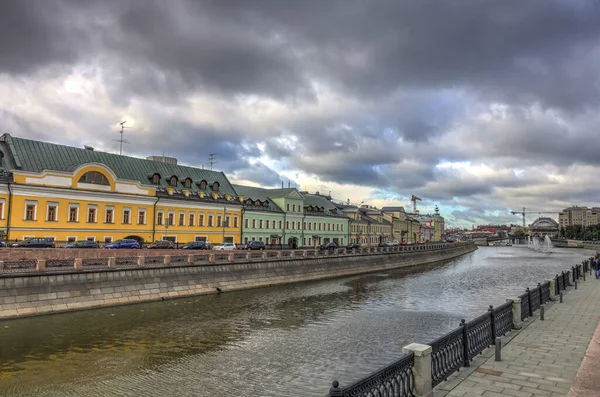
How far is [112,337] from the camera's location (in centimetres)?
2045

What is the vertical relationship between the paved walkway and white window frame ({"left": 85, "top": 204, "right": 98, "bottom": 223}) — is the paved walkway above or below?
below

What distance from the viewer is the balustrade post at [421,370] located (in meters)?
8.37

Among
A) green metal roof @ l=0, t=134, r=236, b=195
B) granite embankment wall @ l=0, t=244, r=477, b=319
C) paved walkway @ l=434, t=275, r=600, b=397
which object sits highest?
green metal roof @ l=0, t=134, r=236, b=195

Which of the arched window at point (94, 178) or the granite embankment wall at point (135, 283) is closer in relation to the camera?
the granite embankment wall at point (135, 283)

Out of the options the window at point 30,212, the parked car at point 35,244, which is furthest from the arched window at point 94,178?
the parked car at point 35,244

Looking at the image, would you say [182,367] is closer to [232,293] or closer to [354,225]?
[232,293]

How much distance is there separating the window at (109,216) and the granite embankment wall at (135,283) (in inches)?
705

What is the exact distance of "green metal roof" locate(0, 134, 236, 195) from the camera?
42062 mm

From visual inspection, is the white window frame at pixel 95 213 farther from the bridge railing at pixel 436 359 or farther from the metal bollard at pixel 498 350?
the metal bollard at pixel 498 350

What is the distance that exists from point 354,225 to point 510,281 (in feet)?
161

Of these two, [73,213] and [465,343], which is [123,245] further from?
[465,343]

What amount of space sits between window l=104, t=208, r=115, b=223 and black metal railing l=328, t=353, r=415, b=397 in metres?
44.8

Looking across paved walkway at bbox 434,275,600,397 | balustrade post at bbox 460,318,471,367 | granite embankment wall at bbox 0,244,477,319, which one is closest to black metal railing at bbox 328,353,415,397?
paved walkway at bbox 434,275,600,397

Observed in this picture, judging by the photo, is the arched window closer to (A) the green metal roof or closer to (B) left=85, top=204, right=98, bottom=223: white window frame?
(A) the green metal roof
